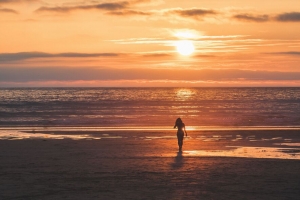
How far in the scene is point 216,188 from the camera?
543 inches

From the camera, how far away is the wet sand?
13.3 m

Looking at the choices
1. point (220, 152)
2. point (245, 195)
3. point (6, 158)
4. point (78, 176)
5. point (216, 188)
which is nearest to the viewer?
point (245, 195)

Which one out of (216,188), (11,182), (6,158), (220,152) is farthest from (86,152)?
(216,188)

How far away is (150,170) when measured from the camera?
55.0ft

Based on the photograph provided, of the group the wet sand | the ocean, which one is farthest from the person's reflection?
the ocean

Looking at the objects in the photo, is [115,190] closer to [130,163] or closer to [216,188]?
[216,188]

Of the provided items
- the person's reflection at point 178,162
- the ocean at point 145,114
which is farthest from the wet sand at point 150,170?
the ocean at point 145,114

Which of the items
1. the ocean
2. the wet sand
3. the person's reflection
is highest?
the ocean

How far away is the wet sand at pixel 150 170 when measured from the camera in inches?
524

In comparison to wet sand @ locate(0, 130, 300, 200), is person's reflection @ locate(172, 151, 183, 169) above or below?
above

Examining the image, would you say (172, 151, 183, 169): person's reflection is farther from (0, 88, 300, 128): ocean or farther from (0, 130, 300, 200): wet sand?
(0, 88, 300, 128): ocean

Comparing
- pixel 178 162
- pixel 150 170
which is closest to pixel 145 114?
pixel 178 162

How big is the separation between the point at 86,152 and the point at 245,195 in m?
11.0

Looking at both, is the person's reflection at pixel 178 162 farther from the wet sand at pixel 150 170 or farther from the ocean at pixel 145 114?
the ocean at pixel 145 114
